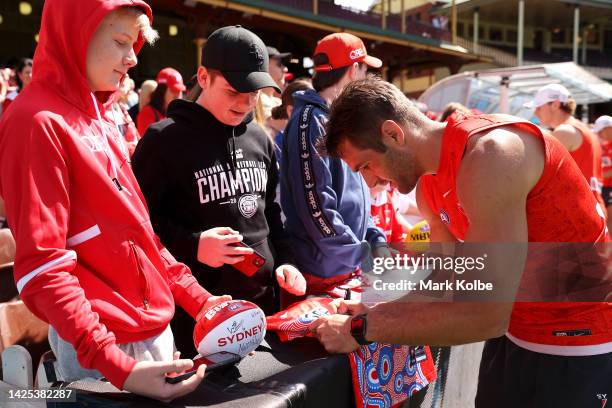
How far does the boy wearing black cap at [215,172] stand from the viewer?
214cm

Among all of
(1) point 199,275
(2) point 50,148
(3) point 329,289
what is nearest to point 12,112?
(2) point 50,148

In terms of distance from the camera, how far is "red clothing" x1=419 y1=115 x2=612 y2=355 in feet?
5.25

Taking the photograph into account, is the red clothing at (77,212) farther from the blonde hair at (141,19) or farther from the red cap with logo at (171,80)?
the red cap with logo at (171,80)

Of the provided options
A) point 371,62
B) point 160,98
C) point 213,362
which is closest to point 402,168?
point 213,362

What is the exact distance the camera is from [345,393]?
1787 mm

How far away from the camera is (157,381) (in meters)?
1.34

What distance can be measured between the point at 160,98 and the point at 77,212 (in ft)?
13.8

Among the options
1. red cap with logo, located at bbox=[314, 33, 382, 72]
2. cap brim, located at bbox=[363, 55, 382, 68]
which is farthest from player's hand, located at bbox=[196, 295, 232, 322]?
cap brim, located at bbox=[363, 55, 382, 68]

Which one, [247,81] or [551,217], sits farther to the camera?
[247,81]

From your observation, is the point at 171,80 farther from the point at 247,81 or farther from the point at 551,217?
the point at 551,217

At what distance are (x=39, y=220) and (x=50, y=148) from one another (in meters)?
0.17

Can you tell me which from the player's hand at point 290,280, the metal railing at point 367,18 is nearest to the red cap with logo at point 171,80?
the player's hand at point 290,280

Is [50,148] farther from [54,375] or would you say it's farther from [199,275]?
[199,275]

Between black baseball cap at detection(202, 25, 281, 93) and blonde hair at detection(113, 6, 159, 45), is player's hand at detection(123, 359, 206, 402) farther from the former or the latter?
black baseball cap at detection(202, 25, 281, 93)
